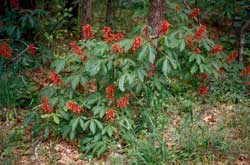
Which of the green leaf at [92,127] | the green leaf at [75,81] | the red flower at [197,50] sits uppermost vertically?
the red flower at [197,50]

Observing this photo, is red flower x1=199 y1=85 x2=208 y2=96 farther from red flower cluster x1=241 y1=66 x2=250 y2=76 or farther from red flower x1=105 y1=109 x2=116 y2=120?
red flower x1=105 y1=109 x2=116 y2=120

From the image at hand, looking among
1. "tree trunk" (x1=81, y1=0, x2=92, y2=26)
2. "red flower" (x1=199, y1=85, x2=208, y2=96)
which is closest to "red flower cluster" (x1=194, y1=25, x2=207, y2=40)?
"red flower" (x1=199, y1=85, x2=208, y2=96)

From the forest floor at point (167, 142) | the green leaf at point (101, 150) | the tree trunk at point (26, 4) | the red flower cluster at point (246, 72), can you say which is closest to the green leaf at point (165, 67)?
the forest floor at point (167, 142)

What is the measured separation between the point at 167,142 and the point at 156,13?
1528mm

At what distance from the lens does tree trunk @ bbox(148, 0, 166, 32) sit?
502cm

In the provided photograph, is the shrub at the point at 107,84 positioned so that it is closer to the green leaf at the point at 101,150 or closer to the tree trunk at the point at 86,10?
the green leaf at the point at 101,150

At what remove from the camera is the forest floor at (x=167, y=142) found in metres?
4.21

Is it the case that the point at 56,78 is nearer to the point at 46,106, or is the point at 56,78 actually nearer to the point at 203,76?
the point at 46,106

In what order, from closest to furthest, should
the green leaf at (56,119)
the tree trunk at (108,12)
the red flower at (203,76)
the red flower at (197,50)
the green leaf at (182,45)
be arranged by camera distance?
the green leaf at (56,119), the green leaf at (182,45), the red flower at (197,50), the red flower at (203,76), the tree trunk at (108,12)

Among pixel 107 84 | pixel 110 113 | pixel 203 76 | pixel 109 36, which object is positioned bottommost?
pixel 110 113

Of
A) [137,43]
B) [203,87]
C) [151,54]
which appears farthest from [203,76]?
[137,43]

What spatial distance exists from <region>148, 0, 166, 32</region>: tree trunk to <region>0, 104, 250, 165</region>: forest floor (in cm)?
110

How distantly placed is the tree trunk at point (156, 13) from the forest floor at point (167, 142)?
1100mm

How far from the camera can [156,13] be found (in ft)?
16.5
